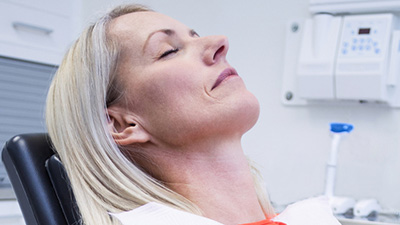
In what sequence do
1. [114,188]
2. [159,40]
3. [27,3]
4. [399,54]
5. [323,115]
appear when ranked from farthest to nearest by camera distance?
[27,3] → [323,115] → [399,54] → [159,40] → [114,188]

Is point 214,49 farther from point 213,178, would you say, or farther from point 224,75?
point 213,178

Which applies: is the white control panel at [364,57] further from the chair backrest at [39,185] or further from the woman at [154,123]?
the chair backrest at [39,185]

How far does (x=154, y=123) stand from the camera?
47.7 inches

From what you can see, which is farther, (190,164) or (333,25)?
(333,25)

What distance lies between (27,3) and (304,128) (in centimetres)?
136

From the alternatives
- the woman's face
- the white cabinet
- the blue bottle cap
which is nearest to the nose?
the woman's face

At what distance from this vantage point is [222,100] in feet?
3.90

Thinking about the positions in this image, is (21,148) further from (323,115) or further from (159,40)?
(323,115)

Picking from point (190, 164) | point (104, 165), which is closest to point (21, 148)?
point (104, 165)

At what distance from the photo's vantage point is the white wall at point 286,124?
2.21 metres

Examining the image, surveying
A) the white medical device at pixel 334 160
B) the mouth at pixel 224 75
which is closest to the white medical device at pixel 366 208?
the white medical device at pixel 334 160

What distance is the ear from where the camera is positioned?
4.01ft

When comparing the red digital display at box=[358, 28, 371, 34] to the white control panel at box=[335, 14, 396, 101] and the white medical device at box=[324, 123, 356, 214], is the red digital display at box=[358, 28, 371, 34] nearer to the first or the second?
the white control panel at box=[335, 14, 396, 101]

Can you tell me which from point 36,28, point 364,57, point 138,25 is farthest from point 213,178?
point 36,28
